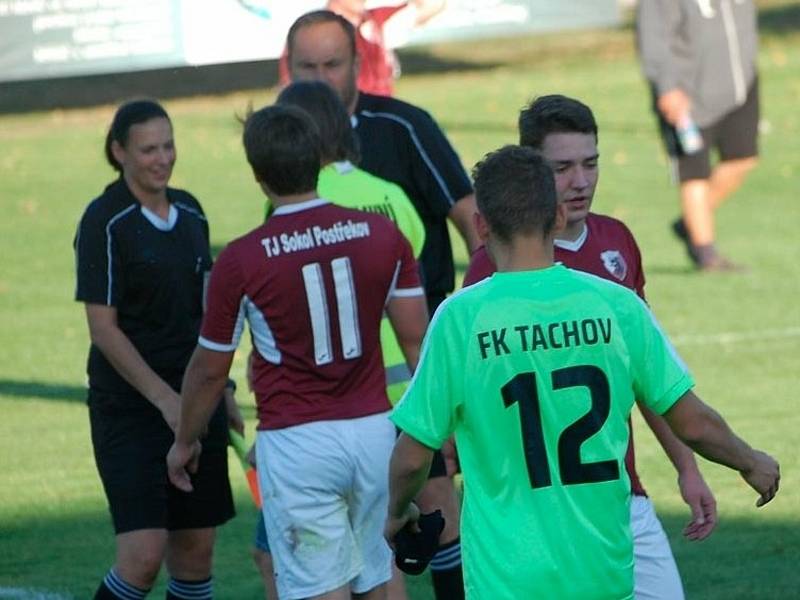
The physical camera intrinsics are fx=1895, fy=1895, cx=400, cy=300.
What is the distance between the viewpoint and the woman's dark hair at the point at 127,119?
21.8ft

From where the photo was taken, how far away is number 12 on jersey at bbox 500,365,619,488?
4.41 m

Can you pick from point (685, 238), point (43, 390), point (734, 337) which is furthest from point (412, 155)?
point (685, 238)

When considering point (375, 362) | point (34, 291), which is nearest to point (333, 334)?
point (375, 362)

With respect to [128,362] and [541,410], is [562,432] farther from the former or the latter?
[128,362]

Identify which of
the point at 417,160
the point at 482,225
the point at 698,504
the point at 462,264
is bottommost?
the point at 462,264

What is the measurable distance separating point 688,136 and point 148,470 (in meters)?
8.60

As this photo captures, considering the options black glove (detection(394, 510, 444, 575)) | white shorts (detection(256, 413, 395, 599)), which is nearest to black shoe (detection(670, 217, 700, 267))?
white shorts (detection(256, 413, 395, 599))

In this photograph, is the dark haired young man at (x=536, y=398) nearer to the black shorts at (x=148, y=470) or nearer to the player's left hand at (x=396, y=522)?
the player's left hand at (x=396, y=522)

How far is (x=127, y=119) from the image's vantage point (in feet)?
21.9

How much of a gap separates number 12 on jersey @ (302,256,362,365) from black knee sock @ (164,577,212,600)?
1474mm

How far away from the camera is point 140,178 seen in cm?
659

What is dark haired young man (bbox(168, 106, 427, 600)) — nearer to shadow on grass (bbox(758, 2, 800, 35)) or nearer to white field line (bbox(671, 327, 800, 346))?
white field line (bbox(671, 327, 800, 346))

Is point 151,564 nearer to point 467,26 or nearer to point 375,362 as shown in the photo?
point 375,362

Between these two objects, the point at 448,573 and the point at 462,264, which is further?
the point at 462,264
